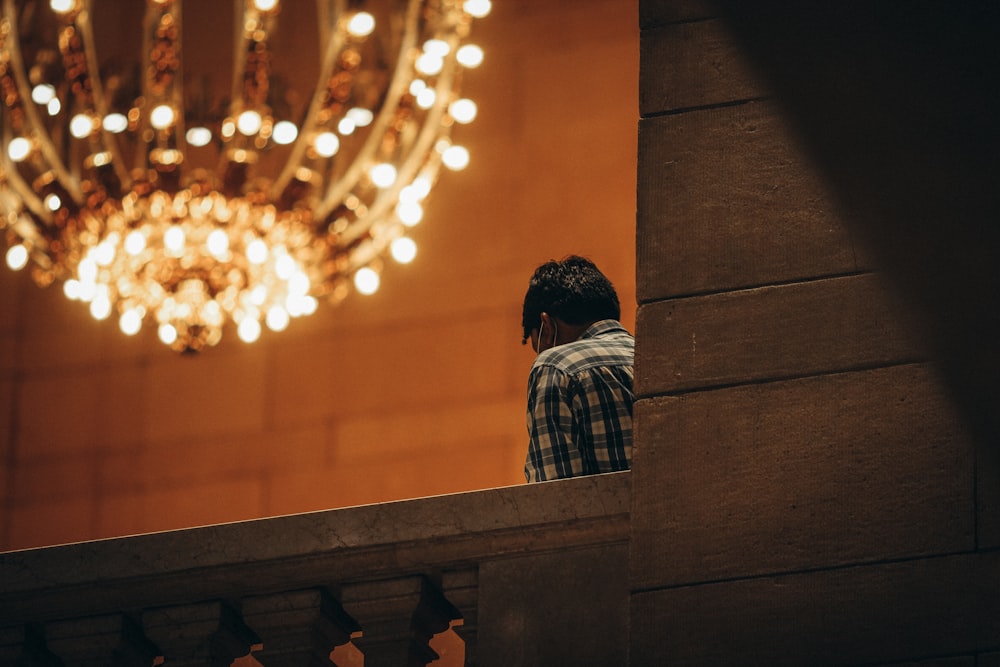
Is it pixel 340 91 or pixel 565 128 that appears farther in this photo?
pixel 565 128

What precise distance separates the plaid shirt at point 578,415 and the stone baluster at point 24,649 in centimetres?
100

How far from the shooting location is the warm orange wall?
8.12 meters

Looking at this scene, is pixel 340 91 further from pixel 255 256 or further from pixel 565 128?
pixel 565 128

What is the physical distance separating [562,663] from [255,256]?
3.12 meters

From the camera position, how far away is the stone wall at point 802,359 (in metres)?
2.71

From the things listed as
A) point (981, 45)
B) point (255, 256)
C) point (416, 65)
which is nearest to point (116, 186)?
point (255, 256)

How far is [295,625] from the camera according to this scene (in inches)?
125

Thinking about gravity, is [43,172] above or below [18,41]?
below

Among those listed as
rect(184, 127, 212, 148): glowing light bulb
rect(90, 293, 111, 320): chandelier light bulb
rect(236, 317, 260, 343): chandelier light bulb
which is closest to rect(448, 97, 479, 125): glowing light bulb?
rect(184, 127, 212, 148): glowing light bulb

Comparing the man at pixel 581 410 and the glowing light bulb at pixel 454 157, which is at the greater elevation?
the glowing light bulb at pixel 454 157

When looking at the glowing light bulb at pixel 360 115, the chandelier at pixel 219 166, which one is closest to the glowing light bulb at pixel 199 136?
the chandelier at pixel 219 166

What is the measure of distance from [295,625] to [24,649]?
0.55 metres

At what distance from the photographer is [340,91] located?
6117 millimetres

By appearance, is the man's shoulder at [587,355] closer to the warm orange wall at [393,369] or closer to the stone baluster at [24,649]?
the stone baluster at [24,649]
